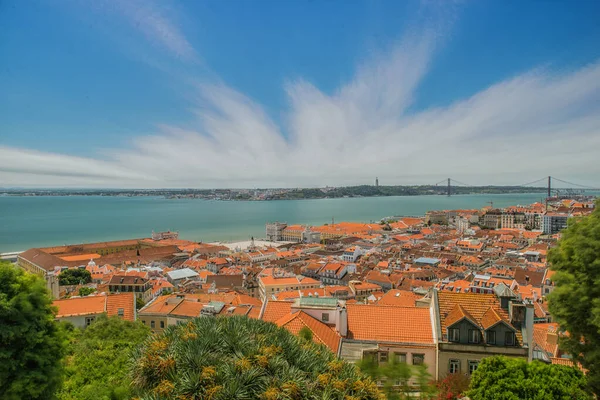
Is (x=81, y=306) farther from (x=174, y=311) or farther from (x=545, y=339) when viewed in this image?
(x=545, y=339)

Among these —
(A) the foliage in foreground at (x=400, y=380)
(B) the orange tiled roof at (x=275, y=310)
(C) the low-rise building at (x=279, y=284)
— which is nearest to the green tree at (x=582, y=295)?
(A) the foliage in foreground at (x=400, y=380)

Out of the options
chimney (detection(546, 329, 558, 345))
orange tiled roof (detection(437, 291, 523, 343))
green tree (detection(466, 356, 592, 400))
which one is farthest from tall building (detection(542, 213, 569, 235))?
green tree (detection(466, 356, 592, 400))

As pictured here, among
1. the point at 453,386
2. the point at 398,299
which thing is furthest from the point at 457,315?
the point at 398,299

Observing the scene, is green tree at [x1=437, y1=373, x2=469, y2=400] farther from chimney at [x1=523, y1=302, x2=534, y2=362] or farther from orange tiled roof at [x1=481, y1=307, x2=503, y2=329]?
chimney at [x1=523, y1=302, x2=534, y2=362]

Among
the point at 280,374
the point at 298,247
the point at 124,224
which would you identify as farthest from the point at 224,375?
the point at 124,224

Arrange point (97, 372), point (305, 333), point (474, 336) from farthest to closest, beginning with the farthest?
1. point (97, 372)
2. point (474, 336)
3. point (305, 333)

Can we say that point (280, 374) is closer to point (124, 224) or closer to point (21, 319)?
point (21, 319)
